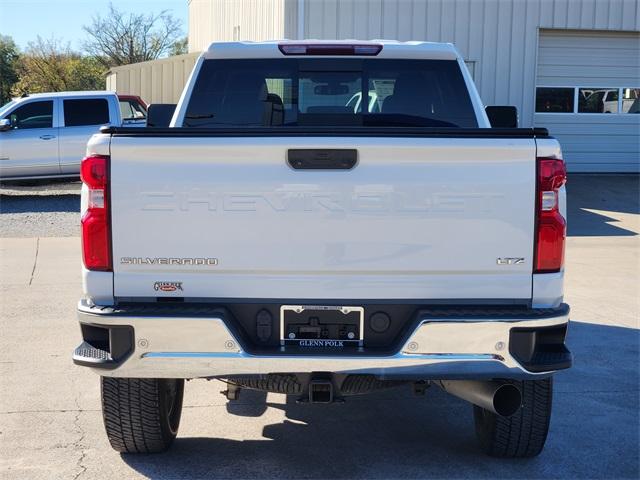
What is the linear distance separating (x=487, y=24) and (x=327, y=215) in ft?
47.9

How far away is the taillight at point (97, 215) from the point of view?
154 inches

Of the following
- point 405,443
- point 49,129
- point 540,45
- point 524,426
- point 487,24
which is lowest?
point 405,443

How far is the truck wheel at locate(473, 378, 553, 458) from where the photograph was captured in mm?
4473

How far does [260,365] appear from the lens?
3.92 m

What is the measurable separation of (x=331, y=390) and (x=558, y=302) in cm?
113

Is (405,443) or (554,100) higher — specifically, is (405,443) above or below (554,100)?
below

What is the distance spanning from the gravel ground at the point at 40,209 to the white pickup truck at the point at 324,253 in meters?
9.77

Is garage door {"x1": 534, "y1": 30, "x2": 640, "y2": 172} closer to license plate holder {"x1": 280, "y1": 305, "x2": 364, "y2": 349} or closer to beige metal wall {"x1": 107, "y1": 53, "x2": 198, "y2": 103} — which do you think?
beige metal wall {"x1": 107, "y1": 53, "x2": 198, "y2": 103}

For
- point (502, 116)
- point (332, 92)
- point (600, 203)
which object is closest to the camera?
point (332, 92)

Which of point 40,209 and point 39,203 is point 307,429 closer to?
point 40,209

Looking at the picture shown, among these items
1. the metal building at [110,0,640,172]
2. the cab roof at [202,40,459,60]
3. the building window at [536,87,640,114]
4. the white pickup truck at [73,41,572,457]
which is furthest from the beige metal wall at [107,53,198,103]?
the white pickup truck at [73,41,572,457]

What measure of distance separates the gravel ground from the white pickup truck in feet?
32.1

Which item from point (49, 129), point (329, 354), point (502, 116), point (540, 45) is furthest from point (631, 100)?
point (329, 354)

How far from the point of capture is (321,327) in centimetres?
402
